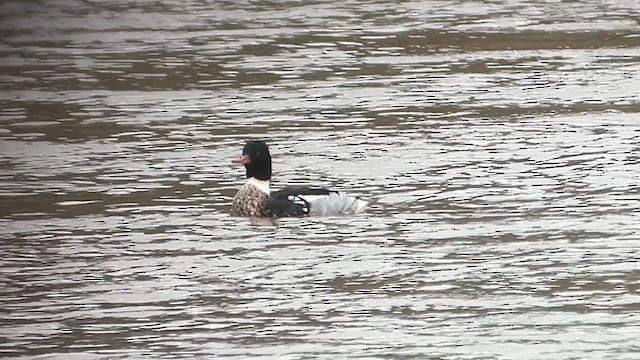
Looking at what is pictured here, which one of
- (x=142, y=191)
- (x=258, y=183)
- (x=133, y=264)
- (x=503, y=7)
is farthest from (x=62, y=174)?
(x=503, y=7)

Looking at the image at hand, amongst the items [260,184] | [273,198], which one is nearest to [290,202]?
[273,198]

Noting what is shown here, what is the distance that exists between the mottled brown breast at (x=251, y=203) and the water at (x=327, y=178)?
16 centimetres

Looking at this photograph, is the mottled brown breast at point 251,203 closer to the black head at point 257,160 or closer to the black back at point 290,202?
the black back at point 290,202

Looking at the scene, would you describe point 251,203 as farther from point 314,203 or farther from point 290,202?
point 314,203

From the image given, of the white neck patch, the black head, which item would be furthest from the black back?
the black head

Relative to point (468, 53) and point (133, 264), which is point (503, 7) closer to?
point (468, 53)

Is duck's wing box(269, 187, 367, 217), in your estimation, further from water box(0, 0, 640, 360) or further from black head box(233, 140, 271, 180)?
black head box(233, 140, 271, 180)

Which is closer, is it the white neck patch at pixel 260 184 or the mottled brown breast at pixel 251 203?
the mottled brown breast at pixel 251 203

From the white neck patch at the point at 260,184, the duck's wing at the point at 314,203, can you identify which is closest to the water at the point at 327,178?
the duck's wing at the point at 314,203

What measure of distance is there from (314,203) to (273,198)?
1.43 ft

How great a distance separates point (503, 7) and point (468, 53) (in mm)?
3405

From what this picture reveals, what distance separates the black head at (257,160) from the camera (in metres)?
13.9

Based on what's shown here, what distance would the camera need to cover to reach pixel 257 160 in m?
14.0

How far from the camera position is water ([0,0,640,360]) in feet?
34.5
